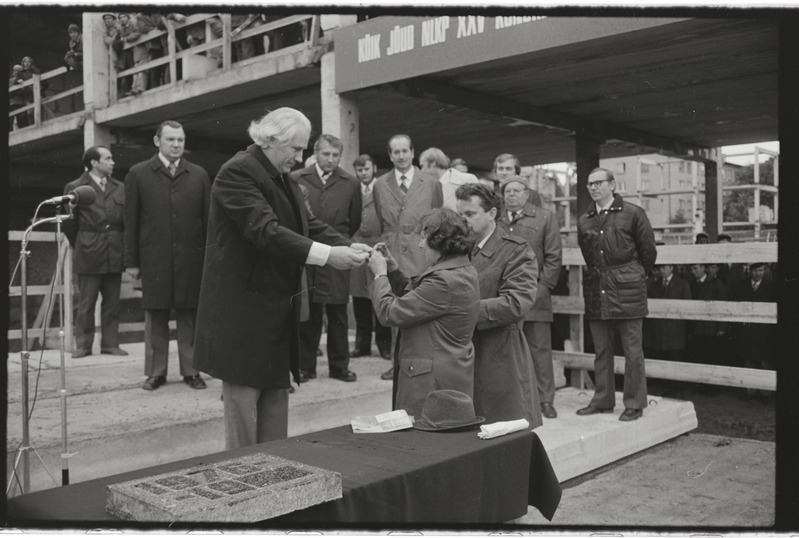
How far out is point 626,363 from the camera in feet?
19.0

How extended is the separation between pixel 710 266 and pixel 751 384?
8.97 feet

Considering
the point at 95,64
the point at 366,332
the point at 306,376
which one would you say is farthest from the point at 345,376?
the point at 95,64

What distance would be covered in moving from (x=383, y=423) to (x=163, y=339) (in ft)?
8.94

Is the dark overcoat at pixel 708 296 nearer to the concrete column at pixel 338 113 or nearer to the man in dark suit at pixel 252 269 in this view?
the concrete column at pixel 338 113

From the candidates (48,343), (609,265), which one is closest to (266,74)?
(48,343)

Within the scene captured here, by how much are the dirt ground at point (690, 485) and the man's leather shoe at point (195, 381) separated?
238 centimetres

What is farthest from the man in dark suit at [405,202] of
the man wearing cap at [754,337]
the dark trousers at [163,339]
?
the man wearing cap at [754,337]

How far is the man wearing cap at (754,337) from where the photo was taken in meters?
7.20

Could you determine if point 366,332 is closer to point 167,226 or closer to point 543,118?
point 167,226

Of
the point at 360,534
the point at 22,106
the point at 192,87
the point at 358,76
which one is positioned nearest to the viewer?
the point at 360,534

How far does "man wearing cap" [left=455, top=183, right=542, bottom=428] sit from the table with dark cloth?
0.85 meters

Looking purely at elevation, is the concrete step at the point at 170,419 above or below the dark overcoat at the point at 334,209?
below

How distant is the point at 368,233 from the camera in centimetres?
637

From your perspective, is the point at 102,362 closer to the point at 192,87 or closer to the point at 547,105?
the point at 192,87
